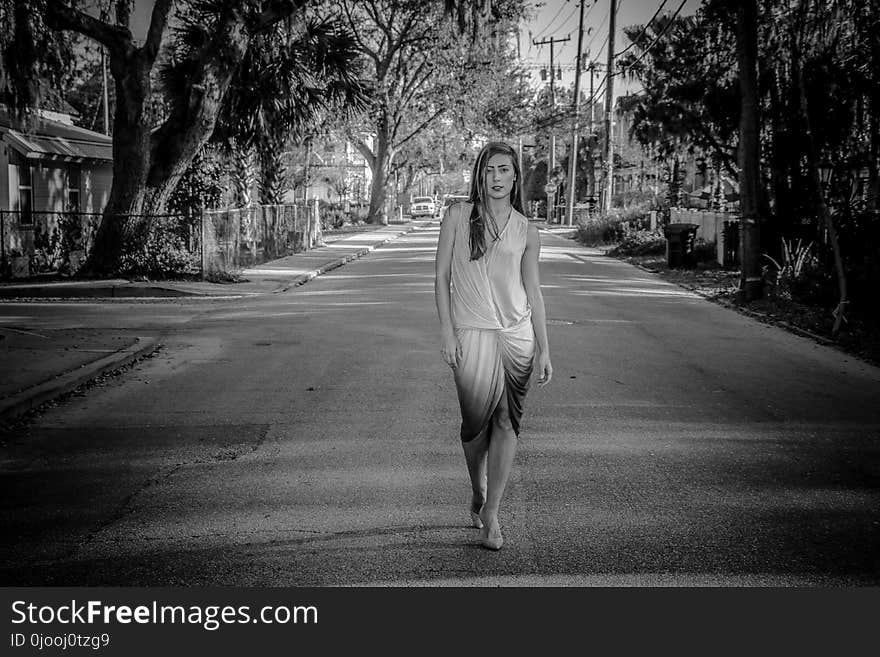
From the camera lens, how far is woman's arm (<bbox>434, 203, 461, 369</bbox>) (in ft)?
16.9

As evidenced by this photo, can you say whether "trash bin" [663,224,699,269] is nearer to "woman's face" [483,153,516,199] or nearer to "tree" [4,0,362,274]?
"tree" [4,0,362,274]

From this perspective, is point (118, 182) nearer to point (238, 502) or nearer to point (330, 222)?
point (238, 502)

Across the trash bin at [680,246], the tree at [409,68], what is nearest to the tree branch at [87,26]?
the trash bin at [680,246]

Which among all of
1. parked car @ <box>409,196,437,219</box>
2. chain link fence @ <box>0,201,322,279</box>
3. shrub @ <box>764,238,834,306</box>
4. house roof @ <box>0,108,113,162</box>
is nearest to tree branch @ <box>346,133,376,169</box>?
parked car @ <box>409,196,437,219</box>

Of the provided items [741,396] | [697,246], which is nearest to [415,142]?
[697,246]

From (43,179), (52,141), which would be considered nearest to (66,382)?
(52,141)

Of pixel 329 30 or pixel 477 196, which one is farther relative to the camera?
pixel 329 30

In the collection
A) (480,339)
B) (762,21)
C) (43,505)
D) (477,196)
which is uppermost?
(762,21)

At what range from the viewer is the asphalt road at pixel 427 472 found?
4.98 meters

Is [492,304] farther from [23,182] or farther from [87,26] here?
[23,182]

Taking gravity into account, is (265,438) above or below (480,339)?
below

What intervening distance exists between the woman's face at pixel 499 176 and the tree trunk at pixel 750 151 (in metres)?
13.4

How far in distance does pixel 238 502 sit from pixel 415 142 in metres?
→ 64.4

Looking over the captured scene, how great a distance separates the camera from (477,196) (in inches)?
202
